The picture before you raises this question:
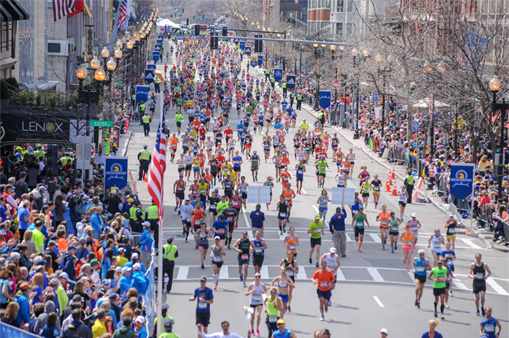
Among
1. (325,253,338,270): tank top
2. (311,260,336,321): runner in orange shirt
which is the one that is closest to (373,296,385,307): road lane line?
(325,253,338,270): tank top

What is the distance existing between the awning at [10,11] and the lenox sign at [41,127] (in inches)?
227

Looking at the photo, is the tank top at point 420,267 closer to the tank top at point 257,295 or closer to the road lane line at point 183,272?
the tank top at point 257,295

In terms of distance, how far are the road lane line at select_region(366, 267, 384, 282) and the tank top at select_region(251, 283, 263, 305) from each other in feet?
18.1


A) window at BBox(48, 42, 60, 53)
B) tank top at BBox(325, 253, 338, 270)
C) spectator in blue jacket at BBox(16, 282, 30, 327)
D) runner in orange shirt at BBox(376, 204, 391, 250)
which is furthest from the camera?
window at BBox(48, 42, 60, 53)

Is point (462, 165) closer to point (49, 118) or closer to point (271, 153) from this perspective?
point (49, 118)

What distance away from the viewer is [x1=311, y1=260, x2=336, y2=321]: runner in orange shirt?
20.5m

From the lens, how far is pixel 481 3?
51812mm

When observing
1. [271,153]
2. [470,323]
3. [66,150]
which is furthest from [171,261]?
[271,153]

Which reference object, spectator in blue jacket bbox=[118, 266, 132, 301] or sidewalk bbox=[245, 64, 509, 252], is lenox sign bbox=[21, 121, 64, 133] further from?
spectator in blue jacket bbox=[118, 266, 132, 301]

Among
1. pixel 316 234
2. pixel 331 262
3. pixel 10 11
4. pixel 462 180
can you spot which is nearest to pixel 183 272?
pixel 316 234

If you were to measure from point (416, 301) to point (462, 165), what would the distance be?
1116 cm

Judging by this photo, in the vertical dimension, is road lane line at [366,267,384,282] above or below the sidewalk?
below

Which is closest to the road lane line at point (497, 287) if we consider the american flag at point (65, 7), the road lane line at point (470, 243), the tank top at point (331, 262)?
the road lane line at point (470, 243)

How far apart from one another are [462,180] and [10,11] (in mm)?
18973
